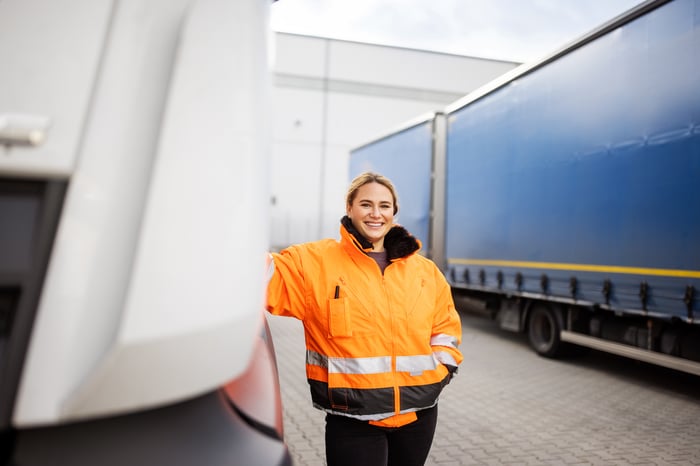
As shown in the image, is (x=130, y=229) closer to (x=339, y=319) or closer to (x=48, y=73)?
(x=48, y=73)

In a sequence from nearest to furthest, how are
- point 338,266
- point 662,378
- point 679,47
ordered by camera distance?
1. point 338,266
2. point 679,47
3. point 662,378

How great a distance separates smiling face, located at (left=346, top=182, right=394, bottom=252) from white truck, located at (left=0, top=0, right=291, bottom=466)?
48.8 inches

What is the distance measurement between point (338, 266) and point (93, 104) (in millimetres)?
1282

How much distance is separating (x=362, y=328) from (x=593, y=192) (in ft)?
17.0

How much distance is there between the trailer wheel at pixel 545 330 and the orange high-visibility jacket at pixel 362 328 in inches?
225

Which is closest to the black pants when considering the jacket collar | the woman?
the woman

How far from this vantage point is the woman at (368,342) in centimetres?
199

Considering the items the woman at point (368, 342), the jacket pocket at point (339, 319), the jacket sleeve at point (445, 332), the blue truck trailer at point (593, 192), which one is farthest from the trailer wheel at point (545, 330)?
the jacket pocket at point (339, 319)

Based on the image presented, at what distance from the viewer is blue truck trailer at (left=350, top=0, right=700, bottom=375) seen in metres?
5.17

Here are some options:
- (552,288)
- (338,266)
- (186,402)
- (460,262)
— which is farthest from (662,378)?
(186,402)

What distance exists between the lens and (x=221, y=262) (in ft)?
2.88

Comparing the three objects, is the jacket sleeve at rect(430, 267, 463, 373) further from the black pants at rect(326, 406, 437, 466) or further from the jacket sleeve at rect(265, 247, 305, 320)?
the jacket sleeve at rect(265, 247, 305, 320)

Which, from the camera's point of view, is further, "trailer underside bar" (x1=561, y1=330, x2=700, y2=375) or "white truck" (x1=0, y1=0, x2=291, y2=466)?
"trailer underside bar" (x1=561, y1=330, x2=700, y2=375)

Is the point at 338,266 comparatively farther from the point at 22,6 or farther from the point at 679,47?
the point at 679,47
